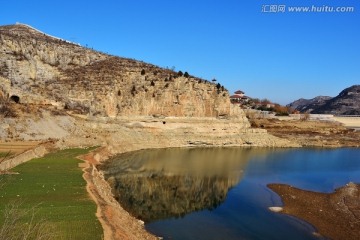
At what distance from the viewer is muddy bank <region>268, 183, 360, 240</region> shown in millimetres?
25047

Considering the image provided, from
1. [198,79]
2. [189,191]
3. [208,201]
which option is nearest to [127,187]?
[189,191]

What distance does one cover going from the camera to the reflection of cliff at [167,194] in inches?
1113

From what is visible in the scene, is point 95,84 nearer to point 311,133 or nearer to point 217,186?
point 217,186

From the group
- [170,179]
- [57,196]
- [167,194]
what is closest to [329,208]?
[167,194]

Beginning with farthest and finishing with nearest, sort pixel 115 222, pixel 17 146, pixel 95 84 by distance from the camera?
1. pixel 95 84
2. pixel 17 146
3. pixel 115 222

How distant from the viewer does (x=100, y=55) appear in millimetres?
87688

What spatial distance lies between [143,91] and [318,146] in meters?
37.3

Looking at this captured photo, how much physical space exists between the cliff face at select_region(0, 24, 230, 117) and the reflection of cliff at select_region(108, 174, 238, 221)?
30.1 meters

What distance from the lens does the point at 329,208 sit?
3034 cm

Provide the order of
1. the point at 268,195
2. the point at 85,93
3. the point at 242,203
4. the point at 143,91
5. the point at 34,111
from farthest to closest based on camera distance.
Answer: the point at 143,91 → the point at 85,93 → the point at 34,111 → the point at 268,195 → the point at 242,203

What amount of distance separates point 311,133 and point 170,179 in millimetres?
64540

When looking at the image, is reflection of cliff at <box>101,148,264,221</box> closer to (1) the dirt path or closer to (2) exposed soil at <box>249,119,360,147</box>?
(1) the dirt path

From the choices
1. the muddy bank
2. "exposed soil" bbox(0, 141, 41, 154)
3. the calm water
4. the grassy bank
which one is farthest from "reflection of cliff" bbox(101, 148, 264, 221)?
→ "exposed soil" bbox(0, 141, 41, 154)

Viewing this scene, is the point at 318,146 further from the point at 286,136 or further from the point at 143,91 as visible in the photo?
the point at 143,91
